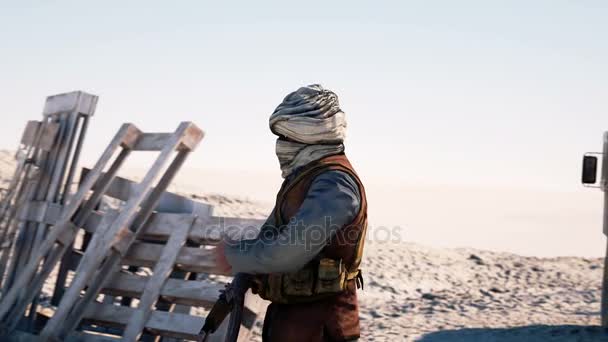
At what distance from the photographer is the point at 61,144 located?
7.90 meters

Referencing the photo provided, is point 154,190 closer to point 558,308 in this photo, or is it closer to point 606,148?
point 606,148

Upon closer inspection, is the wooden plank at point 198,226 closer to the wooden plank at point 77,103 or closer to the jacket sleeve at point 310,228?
the wooden plank at point 77,103

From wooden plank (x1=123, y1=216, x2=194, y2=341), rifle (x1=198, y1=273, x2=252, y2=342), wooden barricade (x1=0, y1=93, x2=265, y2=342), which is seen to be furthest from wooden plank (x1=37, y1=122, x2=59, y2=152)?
rifle (x1=198, y1=273, x2=252, y2=342)

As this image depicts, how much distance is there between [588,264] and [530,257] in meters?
1.21

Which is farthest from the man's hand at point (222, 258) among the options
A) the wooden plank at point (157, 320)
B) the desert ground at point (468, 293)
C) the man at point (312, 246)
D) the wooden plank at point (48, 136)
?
the desert ground at point (468, 293)

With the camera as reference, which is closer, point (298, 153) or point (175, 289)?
point (298, 153)

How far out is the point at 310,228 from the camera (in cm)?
264

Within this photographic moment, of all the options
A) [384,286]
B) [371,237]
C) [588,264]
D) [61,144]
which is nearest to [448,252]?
[371,237]

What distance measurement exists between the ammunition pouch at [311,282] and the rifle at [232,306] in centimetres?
12

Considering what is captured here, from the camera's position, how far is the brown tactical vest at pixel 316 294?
9.17 ft

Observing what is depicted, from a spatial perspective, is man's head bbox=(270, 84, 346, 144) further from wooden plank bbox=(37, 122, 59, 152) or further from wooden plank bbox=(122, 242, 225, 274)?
wooden plank bbox=(37, 122, 59, 152)

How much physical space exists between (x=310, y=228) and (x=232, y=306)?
1.87 feet

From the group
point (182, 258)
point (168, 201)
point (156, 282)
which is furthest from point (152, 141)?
point (156, 282)

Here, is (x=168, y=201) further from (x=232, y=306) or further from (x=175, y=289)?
(x=232, y=306)
